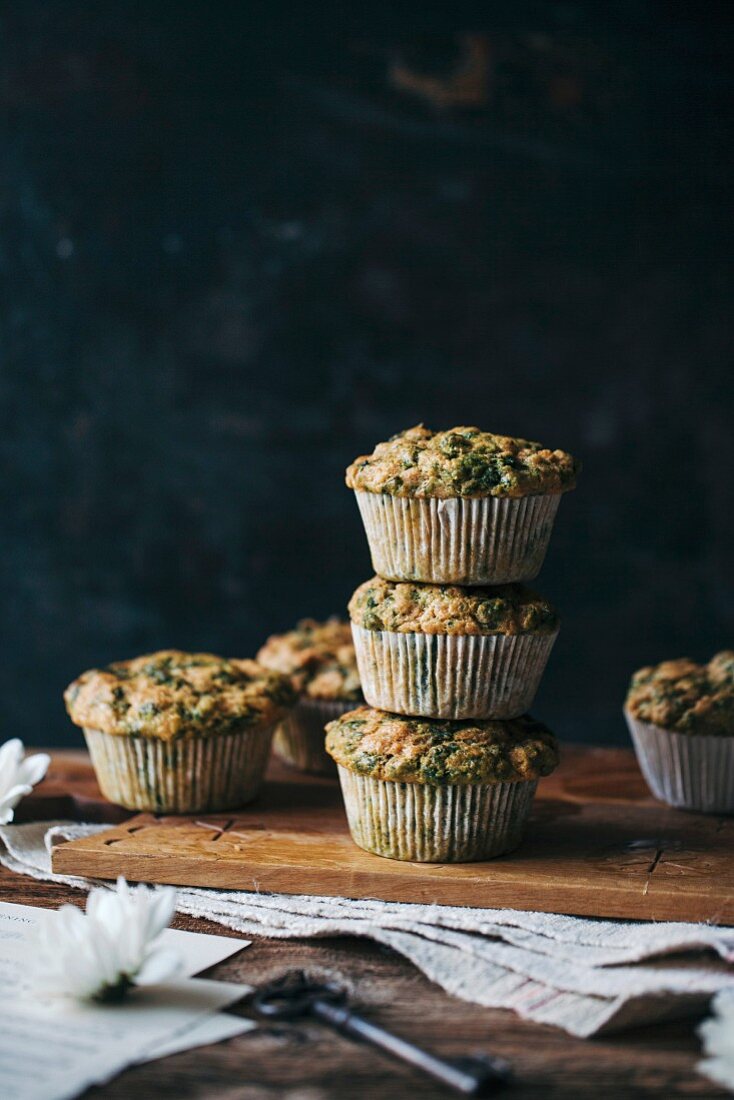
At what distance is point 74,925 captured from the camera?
2.24m

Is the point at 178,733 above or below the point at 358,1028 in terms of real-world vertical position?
above

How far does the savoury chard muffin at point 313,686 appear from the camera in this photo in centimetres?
375

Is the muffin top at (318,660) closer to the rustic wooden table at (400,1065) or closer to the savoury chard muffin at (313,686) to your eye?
the savoury chard muffin at (313,686)

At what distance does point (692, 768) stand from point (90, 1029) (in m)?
1.83

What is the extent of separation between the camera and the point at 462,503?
2.88 meters

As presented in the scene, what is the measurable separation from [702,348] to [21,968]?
4.17m

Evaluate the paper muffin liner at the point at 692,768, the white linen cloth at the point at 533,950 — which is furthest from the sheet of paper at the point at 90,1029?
the paper muffin liner at the point at 692,768

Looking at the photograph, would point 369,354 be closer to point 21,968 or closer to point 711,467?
point 711,467

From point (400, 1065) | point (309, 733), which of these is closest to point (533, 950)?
point (400, 1065)

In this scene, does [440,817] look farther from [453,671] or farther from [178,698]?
[178,698]

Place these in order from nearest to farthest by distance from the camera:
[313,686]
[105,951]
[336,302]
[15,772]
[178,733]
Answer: [105,951], [15,772], [178,733], [313,686], [336,302]

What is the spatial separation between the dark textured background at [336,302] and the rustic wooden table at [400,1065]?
3553 mm

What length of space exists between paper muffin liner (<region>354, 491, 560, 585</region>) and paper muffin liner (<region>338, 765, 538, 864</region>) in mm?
469

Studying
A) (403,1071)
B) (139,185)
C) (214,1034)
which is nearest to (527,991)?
(403,1071)
